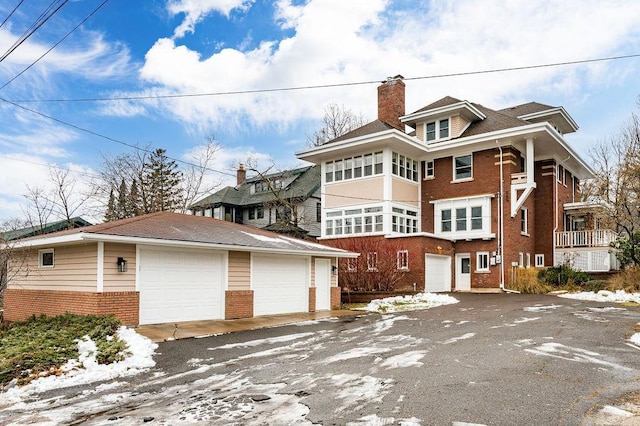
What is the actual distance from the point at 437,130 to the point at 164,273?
19290mm

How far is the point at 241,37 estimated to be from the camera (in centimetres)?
1675

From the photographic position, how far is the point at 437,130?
91.7 ft

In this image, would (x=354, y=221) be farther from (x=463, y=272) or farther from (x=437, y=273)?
(x=463, y=272)

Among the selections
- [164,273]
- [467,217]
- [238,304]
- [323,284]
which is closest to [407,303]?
[323,284]

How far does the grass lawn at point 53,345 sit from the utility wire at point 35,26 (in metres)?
6.39

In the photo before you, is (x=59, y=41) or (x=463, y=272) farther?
(x=463, y=272)

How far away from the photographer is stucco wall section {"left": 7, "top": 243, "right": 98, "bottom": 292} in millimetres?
12406

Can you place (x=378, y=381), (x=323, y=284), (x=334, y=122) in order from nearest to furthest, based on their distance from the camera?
1. (x=378, y=381)
2. (x=323, y=284)
3. (x=334, y=122)

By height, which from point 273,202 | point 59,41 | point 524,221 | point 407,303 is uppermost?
point 59,41

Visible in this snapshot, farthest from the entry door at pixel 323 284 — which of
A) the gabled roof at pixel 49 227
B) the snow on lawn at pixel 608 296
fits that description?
the gabled roof at pixel 49 227

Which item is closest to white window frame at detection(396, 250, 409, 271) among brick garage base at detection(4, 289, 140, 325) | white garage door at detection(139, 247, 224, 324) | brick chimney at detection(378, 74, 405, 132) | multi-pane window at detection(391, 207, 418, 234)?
multi-pane window at detection(391, 207, 418, 234)

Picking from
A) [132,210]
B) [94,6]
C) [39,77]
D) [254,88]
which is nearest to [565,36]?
[254,88]

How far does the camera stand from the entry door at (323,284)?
1809 centimetres

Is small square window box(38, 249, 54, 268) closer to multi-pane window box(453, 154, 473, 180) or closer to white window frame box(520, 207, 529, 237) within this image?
multi-pane window box(453, 154, 473, 180)
